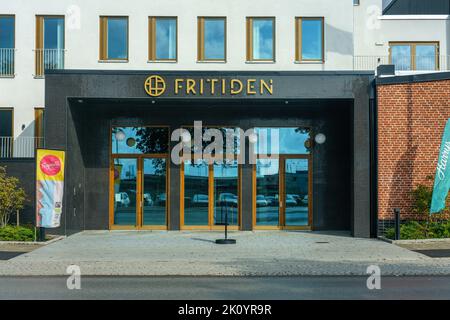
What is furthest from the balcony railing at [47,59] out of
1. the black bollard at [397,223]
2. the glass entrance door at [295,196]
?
the black bollard at [397,223]

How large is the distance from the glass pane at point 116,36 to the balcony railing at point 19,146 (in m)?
4.16

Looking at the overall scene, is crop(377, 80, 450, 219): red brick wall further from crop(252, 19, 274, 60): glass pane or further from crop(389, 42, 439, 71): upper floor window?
crop(389, 42, 439, 71): upper floor window

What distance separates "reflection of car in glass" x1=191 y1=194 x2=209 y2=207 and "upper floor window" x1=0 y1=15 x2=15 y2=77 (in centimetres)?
832

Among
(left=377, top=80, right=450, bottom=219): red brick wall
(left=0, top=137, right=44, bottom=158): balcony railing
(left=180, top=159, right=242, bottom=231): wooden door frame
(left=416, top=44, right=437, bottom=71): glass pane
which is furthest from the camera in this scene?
(left=416, top=44, right=437, bottom=71): glass pane

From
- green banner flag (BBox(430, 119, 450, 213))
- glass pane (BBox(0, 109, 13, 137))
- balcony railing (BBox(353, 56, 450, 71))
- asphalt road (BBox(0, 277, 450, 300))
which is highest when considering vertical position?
balcony railing (BBox(353, 56, 450, 71))

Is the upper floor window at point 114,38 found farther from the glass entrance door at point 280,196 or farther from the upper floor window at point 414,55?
the upper floor window at point 414,55

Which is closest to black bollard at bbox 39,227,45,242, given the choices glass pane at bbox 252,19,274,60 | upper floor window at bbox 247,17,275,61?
upper floor window at bbox 247,17,275,61

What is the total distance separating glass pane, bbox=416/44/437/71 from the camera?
2512 centimetres

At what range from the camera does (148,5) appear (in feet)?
70.0

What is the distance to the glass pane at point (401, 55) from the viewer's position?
25.4 m

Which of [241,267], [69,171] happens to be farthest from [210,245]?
[69,171]

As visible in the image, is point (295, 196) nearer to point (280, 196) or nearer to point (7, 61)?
point (280, 196)
